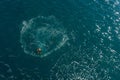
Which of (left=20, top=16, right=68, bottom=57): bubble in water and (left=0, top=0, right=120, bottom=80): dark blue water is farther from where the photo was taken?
(left=20, top=16, right=68, bottom=57): bubble in water

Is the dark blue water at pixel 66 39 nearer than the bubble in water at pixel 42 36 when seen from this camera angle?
Yes

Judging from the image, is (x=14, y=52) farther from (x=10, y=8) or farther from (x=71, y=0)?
(x=71, y=0)

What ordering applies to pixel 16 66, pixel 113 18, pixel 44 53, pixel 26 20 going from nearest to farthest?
pixel 16 66 < pixel 44 53 < pixel 26 20 < pixel 113 18

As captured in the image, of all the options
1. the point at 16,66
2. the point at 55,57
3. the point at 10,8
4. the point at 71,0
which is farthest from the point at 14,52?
the point at 71,0

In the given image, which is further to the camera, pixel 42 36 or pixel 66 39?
pixel 66 39
